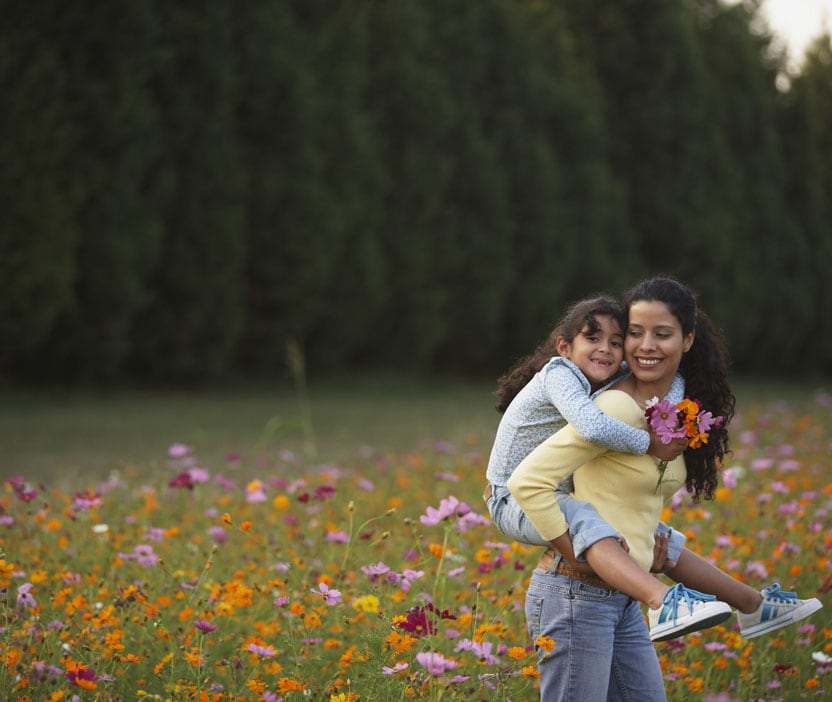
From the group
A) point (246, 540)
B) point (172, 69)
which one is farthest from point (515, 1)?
point (246, 540)

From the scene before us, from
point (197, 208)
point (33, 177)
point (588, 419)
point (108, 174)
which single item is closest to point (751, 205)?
point (197, 208)

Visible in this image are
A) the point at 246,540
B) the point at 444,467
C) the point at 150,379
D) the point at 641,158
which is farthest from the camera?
the point at 641,158

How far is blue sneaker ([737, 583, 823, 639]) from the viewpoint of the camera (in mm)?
2258

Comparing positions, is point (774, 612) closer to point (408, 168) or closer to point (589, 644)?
point (589, 644)

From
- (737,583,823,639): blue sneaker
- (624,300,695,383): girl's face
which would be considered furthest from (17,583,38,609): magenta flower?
(737,583,823,639): blue sneaker

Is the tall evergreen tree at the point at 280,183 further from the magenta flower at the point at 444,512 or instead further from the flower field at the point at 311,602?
the magenta flower at the point at 444,512

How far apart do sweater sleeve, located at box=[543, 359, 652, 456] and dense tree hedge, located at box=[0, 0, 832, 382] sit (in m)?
7.58

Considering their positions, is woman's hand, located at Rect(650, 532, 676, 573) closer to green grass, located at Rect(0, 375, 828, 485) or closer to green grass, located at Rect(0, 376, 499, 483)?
green grass, located at Rect(0, 375, 828, 485)

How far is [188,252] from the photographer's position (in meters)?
10.4

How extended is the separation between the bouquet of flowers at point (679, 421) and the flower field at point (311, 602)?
20.3 inches

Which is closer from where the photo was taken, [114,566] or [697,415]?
[697,415]

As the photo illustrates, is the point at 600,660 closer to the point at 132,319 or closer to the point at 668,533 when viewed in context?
the point at 668,533

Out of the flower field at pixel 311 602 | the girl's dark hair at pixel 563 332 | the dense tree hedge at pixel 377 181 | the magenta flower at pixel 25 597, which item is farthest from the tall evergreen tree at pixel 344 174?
the girl's dark hair at pixel 563 332

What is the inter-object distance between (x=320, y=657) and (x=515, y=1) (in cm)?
1282
